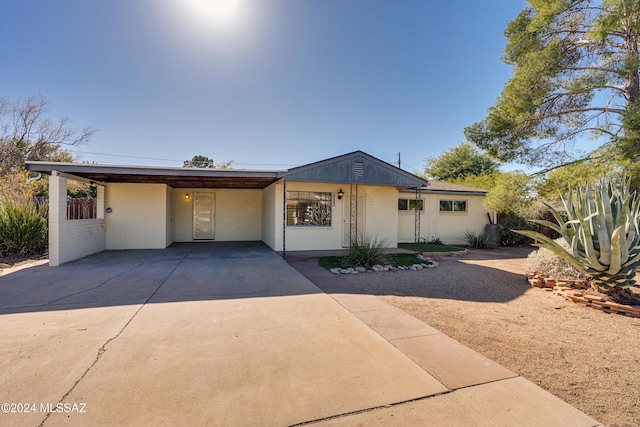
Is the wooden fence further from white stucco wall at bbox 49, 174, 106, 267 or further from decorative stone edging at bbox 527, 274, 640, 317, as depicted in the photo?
decorative stone edging at bbox 527, 274, 640, 317

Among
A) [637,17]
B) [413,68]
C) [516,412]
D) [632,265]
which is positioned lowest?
[516,412]

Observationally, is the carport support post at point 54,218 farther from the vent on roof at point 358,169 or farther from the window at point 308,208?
the vent on roof at point 358,169

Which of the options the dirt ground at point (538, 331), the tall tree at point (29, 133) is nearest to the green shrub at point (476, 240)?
the dirt ground at point (538, 331)

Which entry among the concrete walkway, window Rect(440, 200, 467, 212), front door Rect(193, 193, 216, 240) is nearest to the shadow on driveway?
the concrete walkway

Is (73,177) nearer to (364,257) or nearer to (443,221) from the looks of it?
(364,257)

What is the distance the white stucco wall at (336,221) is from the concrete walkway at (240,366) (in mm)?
5410

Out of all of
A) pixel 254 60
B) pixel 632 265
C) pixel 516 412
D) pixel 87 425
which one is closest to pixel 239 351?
pixel 87 425

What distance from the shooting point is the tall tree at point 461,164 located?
27656 mm

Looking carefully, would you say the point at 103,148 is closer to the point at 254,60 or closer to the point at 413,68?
the point at 254,60

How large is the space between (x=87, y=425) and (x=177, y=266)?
6.23 meters

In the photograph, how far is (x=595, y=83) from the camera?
9430 millimetres

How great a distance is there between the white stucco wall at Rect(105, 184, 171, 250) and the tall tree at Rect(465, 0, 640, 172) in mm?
12922

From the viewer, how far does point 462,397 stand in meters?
2.39

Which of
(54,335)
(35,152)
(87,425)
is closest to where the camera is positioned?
(87,425)
